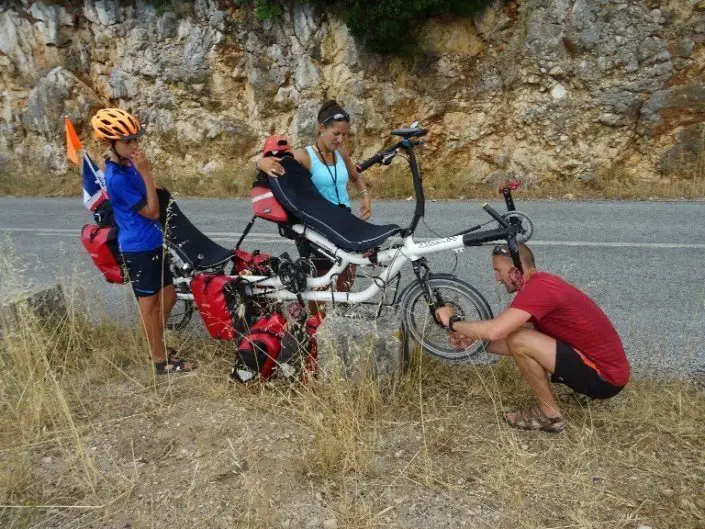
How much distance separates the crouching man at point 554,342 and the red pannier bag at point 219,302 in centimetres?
170

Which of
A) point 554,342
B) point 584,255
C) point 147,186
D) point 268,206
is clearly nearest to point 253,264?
point 268,206

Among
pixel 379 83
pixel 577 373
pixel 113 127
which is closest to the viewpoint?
pixel 577 373

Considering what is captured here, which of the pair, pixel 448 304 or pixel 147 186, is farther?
pixel 448 304

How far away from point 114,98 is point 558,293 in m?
13.6

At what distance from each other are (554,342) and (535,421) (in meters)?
0.44

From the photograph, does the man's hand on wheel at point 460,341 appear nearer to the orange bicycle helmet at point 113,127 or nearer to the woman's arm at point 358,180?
the woman's arm at point 358,180

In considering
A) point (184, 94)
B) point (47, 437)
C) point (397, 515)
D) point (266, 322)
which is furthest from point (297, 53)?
point (397, 515)

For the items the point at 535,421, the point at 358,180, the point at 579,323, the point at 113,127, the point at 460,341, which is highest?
the point at 113,127

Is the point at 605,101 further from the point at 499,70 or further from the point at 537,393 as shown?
the point at 537,393

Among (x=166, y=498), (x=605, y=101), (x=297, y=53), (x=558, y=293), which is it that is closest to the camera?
(x=166, y=498)

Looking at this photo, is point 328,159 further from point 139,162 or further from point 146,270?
point 146,270

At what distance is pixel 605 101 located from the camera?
34.1 feet

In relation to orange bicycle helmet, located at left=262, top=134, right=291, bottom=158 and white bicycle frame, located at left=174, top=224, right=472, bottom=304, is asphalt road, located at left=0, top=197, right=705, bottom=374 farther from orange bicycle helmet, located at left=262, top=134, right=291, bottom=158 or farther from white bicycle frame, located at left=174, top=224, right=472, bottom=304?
orange bicycle helmet, located at left=262, top=134, right=291, bottom=158

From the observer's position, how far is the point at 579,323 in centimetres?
291
